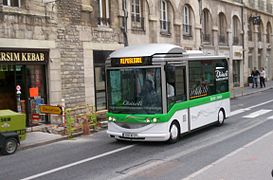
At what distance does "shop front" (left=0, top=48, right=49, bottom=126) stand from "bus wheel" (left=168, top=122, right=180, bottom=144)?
6.25 metres

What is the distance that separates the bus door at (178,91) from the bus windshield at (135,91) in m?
0.33

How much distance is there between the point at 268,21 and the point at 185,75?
3651cm

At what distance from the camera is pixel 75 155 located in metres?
10.7

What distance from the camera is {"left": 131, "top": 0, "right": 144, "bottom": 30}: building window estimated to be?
888 inches

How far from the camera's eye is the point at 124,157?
397 inches

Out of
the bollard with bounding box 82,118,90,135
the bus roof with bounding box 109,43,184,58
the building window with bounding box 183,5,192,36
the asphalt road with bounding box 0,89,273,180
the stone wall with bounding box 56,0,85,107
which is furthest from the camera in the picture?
the building window with bounding box 183,5,192,36

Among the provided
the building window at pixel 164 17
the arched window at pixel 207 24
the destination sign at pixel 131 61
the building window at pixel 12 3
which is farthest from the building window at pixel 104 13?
the arched window at pixel 207 24

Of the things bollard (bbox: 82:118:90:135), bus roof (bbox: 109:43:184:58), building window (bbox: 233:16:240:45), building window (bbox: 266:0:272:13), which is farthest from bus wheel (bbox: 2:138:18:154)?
building window (bbox: 266:0:272:13)

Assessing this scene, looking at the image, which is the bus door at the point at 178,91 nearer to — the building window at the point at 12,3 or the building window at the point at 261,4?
the building window at the point at 12,3

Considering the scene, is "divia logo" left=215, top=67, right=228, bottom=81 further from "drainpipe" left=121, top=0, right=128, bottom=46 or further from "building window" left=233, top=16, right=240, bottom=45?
"building window" left=233, top=16, right=240, bottom=45

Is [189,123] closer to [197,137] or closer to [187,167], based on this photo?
[197,137]

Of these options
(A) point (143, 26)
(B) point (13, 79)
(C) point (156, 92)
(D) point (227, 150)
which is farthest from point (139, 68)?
(A) point (143, 26)

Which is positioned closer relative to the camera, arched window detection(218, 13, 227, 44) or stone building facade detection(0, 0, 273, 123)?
stone building facade detection(0, 0, 273, 123)

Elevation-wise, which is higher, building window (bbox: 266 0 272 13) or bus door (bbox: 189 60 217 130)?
building window (bbox: 266 0 272 13)
